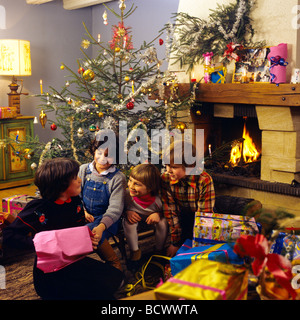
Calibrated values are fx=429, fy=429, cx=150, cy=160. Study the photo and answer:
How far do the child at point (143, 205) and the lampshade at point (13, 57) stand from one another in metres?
2.76

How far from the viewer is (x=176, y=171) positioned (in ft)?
7.96

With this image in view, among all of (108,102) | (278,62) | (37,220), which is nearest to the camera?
(37,220)

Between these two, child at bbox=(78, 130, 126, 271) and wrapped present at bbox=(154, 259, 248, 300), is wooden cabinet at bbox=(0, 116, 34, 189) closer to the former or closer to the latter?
child at bbox=(78, 130, 126, 271)

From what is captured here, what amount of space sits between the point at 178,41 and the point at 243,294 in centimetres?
→ 305

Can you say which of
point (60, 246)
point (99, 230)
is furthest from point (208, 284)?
point (99, 230)

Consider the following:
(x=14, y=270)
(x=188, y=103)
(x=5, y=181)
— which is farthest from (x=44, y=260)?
(x=5, y=181)

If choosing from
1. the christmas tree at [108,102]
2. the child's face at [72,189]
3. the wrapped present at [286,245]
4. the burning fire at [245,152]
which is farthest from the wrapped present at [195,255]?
the burning fire at [245,152]

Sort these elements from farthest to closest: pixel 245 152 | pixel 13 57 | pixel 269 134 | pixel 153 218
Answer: pixel 13 57, pixel 245 152, pixel 269 134, pixel 153 218

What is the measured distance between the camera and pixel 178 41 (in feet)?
12.5

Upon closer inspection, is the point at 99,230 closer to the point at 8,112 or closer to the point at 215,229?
the point at 215,229

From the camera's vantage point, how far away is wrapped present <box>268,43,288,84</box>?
3086 mm

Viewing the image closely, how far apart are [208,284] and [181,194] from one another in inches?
58.5

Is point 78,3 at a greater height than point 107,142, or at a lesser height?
greater
